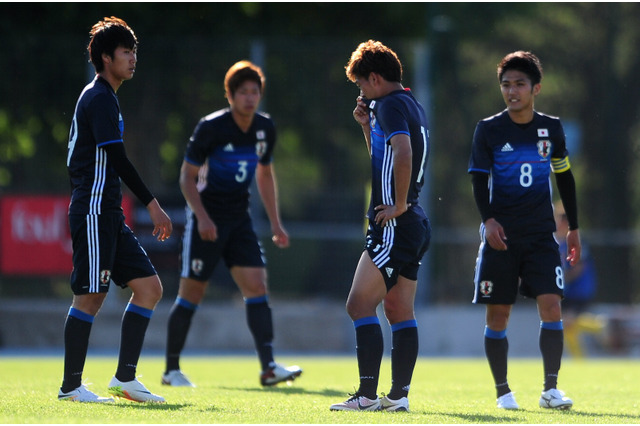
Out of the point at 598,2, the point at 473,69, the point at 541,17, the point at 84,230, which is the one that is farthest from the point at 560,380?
the point at 598,2

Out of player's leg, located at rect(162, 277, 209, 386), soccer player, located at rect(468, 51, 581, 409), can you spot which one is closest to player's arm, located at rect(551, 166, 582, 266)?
soccer player, located at rect(468, 51, 581, 409)

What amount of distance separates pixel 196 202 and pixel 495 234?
2624mm

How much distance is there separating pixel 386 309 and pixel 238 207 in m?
2.56

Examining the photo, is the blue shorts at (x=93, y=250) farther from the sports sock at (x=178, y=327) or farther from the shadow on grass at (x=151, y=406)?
the sports sock at (x=178, y=327)

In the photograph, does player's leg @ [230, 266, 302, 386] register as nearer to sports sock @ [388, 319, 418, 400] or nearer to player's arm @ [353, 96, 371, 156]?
sports sock @ [388, 319, 418, 400]

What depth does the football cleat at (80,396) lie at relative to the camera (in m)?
6.48

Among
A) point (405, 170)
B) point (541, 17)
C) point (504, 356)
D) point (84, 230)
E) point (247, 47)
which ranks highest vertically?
point (541, 17)

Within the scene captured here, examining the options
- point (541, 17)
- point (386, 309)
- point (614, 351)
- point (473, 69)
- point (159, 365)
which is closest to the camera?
point (386, 309)

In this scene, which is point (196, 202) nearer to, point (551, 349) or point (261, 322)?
point (261, 322)

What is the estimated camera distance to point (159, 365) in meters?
11.9

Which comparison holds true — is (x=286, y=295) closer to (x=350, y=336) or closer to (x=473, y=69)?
(x=350, y=336)

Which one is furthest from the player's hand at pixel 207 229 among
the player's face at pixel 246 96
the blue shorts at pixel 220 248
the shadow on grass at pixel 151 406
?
the shadow on grass at pixel 151 406

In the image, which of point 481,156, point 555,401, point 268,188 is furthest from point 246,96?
point 555,401

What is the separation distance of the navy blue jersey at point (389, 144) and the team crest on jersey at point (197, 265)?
8.65 feet
